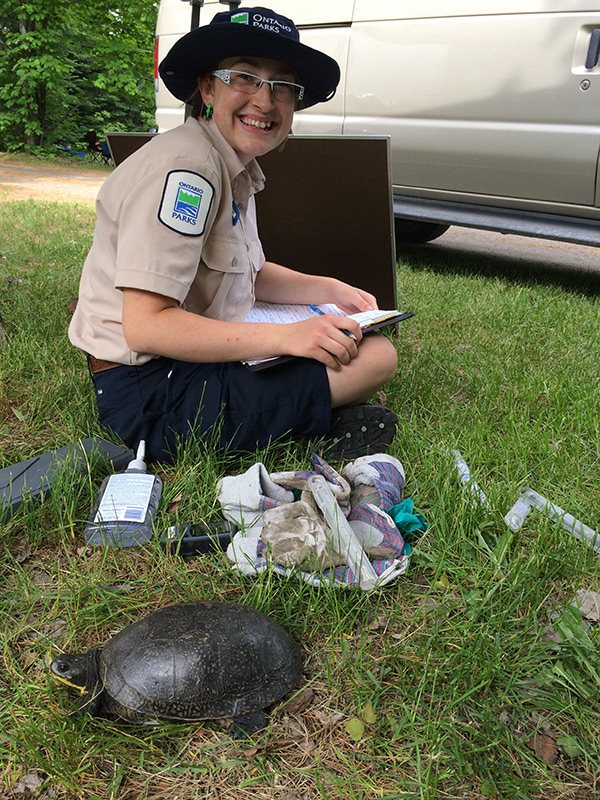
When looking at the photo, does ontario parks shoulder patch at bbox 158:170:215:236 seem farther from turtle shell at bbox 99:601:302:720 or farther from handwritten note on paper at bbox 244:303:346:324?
turtle shell at bbox 99:601:302:720

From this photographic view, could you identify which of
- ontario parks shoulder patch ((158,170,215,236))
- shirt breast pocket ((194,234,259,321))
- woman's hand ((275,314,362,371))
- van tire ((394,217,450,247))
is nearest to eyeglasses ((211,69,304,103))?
ontario parks shoulder patch ((158,170,215,236))

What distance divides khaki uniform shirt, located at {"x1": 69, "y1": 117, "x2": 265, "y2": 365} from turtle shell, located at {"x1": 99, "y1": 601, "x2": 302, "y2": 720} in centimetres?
99

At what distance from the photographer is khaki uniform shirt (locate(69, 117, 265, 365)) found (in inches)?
77.4

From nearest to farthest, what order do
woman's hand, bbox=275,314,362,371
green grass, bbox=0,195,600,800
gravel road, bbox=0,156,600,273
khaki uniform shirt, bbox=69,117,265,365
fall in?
green grass, bbox=0,195,600,800, khaki uniform shirt, bbox=69,117,265,365, woman's hand, bbox=275,314,362,371, gravel road, bbox=0,156,600,273

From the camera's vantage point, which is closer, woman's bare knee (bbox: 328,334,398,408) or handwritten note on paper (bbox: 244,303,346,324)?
woman's bare knee (bbox: 328,334,398,408)

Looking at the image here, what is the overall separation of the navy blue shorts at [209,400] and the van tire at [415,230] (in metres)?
4.77

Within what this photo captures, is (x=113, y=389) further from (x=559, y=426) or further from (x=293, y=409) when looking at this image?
(x=559, y=426)

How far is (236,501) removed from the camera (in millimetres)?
1984

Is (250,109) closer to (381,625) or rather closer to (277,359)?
(277,359)

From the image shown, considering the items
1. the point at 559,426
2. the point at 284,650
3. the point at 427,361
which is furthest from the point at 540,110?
the point at 284,650

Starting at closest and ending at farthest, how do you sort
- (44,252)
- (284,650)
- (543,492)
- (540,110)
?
1. (284,650)
2. (543,492)
3. (540,110)
4. (44,252)

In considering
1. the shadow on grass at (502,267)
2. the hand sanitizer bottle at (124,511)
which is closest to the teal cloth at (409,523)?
the hand sanitizer bottle at (124,511)

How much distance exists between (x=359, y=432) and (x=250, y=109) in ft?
3.62

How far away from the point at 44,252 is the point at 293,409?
3631mm
